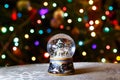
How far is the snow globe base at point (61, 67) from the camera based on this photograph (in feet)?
3.83

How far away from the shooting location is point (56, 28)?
1744 millimetres

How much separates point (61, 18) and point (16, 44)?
0.29 m

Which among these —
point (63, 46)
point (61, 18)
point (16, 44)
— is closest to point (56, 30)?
point (61, 18)

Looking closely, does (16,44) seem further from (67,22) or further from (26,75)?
(26,75)

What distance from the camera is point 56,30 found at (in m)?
1.75

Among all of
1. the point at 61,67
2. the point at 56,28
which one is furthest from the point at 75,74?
the point at 56,28

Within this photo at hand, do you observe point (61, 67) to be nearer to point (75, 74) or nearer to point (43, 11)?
point (75, 74)

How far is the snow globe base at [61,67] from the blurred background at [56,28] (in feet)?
1.80

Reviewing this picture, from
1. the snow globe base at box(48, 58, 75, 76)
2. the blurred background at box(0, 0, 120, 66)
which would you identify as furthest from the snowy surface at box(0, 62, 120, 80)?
the blurred background at box(0, 0, 120, 66)

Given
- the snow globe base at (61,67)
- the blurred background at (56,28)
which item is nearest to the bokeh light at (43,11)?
the blurred background at (56,28)

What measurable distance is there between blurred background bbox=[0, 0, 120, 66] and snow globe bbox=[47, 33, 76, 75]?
53 cm

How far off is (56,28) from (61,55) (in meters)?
0.58

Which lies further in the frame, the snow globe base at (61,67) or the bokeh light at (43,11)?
the bokeh light at (43,11)

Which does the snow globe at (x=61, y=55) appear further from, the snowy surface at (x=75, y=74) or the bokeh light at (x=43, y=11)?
the bokeh light at (x=43, y=11)
